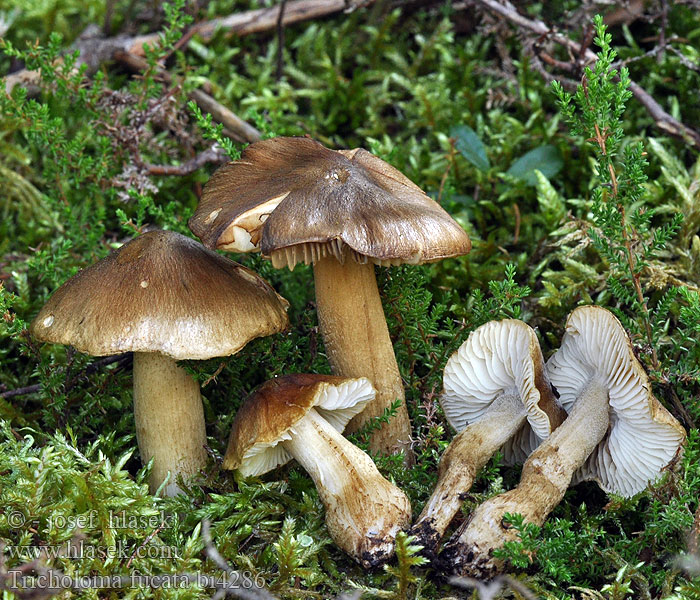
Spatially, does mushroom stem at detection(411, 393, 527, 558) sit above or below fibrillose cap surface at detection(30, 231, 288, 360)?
below

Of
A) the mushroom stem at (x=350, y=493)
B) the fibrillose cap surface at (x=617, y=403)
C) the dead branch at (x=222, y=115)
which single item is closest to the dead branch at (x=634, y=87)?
the dead branch at (x=222, y=115)

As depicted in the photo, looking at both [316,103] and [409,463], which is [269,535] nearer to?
[409,463]

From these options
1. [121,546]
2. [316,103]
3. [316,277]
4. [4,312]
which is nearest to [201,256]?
[316,277]

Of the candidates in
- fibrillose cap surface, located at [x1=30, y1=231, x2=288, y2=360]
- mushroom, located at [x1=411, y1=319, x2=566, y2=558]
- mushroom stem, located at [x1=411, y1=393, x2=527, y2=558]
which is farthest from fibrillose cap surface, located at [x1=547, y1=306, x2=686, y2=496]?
fibrillose cap surface, located at [x1=30, y1=231, x2=288, y2=360]

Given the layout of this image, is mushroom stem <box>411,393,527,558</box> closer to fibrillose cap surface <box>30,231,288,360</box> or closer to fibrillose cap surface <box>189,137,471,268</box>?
fibrillose cap surface <box>189,137,471,268</box>

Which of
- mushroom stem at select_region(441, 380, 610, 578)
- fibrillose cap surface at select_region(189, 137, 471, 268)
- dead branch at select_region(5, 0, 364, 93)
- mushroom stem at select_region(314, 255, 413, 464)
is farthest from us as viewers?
dead branch at select_region(5, 0, 364, 93)

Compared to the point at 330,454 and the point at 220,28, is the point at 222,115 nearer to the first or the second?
the point at 220,28

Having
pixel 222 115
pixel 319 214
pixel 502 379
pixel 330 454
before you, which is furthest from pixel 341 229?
pixel 222 115
